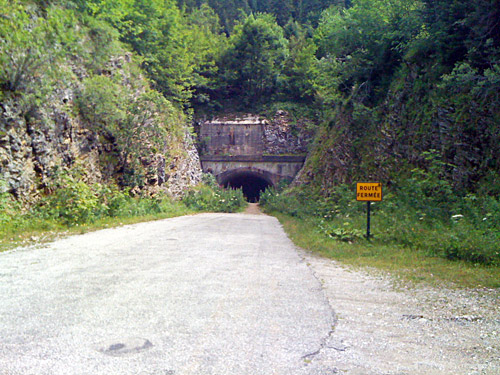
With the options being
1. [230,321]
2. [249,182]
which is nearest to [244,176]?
[249,182]

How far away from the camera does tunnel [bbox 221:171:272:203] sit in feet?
125

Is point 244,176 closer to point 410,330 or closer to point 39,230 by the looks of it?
point 39,230

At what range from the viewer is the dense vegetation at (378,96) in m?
10.7

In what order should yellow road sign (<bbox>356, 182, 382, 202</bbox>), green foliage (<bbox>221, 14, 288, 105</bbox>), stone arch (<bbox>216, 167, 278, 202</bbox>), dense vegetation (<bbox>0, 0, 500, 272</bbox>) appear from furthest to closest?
1. green foliage (<bbox>221, 14, 288, 105</bbox>)
2. stone arch (<bbox>216, 167, 278, 202</bbox>)
3. dense vegetation (<bbox>0, 0, 500, 272</bbox>)
4. yellow road sign (<bbox>356, 182, 382, 202</bbox>)

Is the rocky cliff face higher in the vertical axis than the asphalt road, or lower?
higher

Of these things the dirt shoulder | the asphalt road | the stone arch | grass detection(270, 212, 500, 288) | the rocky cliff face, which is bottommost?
grass detection(270, 212, 500, 288)

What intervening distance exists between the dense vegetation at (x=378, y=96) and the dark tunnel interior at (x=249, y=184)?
10009 millimetres

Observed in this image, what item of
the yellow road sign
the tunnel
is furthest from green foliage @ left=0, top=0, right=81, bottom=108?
the tunnel

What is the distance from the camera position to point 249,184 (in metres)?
45.6

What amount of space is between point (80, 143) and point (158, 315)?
48.7ft

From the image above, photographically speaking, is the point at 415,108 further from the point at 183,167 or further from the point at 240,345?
the point at 183,167

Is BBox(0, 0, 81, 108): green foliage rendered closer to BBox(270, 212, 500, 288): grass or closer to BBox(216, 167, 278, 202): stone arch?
BBox(270, 212, 500, 288): grass

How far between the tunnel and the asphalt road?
29394 millimetres

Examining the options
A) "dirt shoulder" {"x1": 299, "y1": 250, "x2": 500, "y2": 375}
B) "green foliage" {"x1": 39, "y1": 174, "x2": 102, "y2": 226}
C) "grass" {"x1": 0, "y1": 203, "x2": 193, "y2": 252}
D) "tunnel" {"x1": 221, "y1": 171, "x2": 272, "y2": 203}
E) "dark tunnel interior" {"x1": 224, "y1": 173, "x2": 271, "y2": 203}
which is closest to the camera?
"dirt shoulder" {"x1": 299, "y1": 250, "x2": 500, "y2": 375}
